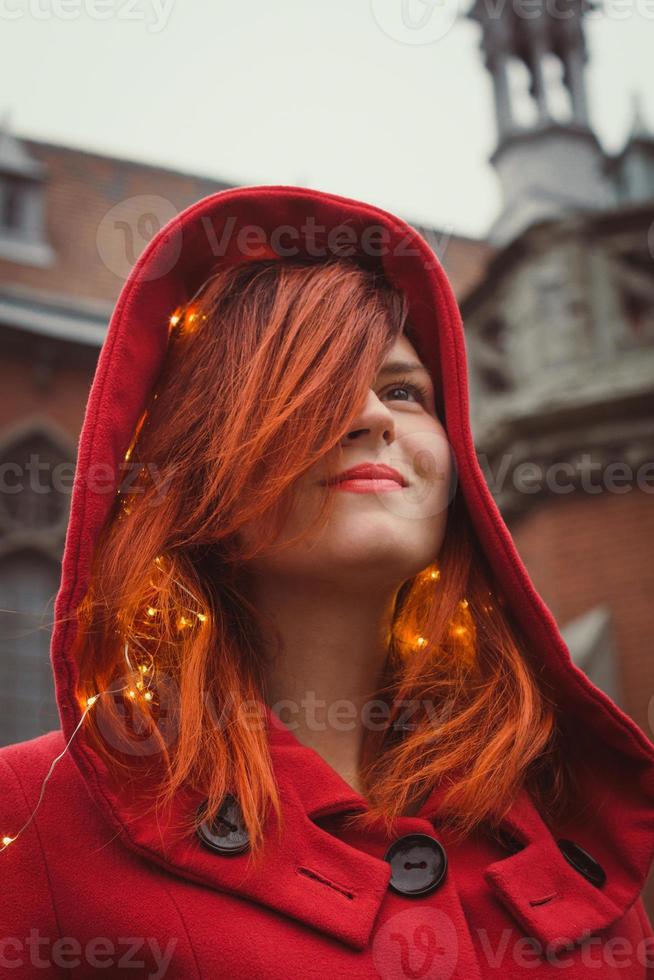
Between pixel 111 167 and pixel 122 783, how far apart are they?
34.9 ft

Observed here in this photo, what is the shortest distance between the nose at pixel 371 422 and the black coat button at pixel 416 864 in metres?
0.63

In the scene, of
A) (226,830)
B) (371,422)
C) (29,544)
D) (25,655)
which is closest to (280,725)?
(226,830)

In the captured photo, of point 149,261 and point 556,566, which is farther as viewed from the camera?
point 556,566

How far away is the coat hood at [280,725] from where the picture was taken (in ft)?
4.74

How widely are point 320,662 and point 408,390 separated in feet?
1.66

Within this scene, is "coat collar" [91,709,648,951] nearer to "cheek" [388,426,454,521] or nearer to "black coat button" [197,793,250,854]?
"black coat button" [197,793,250,854]

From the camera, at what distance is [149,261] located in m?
1.80

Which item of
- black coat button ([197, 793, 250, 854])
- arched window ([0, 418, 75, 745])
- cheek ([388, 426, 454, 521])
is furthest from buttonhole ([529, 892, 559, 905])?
arched window ([0, 418, 75, 745])


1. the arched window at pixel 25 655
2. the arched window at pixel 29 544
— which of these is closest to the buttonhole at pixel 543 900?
the arched window at pixel 25 655

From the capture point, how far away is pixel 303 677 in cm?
177

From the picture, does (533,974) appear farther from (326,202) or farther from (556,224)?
(556,224)

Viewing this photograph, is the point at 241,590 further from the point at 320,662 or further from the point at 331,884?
the point at 331,884

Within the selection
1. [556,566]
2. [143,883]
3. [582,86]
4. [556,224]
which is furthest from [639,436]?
[582,86]
